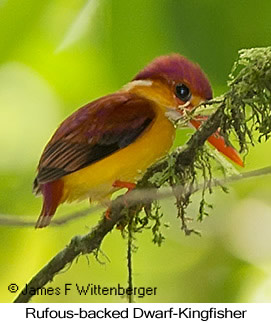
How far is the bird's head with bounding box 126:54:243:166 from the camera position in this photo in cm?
80

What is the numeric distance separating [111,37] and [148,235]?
0.88 ft

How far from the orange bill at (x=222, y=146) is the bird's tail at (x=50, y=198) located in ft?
0.64

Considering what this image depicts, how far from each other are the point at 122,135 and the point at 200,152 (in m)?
0.11

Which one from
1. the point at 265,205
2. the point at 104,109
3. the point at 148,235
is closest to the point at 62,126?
the point at 104,109

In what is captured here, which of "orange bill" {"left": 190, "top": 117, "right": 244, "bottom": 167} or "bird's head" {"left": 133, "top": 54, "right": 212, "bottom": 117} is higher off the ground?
"bird's head" {"left": 133, "top": 54, "right": 212, "bottom": 117}

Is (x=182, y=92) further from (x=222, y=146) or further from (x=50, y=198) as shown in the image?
(x=50, y=198)

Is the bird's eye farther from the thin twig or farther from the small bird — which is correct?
the thin twig

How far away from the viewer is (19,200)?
2.85 feet

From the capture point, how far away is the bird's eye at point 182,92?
81 cm

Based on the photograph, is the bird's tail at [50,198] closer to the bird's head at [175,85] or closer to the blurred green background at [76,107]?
the blurred green background at [76,107]

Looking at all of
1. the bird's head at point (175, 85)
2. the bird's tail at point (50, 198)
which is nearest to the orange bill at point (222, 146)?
the bird's head at point (175, 85)

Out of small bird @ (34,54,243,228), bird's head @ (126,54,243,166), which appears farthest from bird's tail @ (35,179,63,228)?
bird's head @ (126,54,243,166)

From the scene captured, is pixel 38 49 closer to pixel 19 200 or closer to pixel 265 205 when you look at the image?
pixel 19 200

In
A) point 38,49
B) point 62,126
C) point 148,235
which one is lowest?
point 148,235
